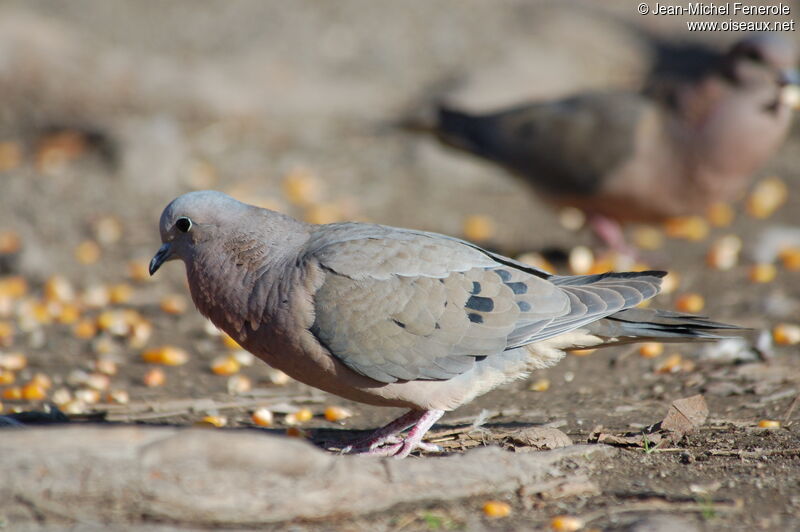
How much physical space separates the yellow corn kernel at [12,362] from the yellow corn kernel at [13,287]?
1.19m

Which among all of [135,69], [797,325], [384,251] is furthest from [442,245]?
[135,69]

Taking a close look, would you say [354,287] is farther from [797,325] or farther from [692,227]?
[692,227]

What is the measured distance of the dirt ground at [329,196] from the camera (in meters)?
4.07

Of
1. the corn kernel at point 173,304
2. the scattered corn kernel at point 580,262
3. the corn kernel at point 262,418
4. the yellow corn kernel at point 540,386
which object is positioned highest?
the corn kernel at point 173,304

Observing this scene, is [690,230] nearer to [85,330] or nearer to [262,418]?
[262,418]

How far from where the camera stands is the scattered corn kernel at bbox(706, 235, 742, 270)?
7.66 m

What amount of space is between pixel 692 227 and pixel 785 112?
1.63m

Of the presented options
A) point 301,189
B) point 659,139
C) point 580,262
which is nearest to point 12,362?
point 301,189

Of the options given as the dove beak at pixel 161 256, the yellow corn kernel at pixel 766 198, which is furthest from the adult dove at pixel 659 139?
the dove beak at pixel 161 256

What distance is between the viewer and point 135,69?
994cm

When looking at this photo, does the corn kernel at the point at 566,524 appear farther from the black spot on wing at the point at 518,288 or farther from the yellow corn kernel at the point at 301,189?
the yellow corn kernel at the point at 301,189

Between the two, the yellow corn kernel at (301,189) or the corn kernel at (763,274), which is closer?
the corn kernel at (763,274)

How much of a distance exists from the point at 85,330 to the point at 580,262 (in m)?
3.98

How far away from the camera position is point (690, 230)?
341 inches
